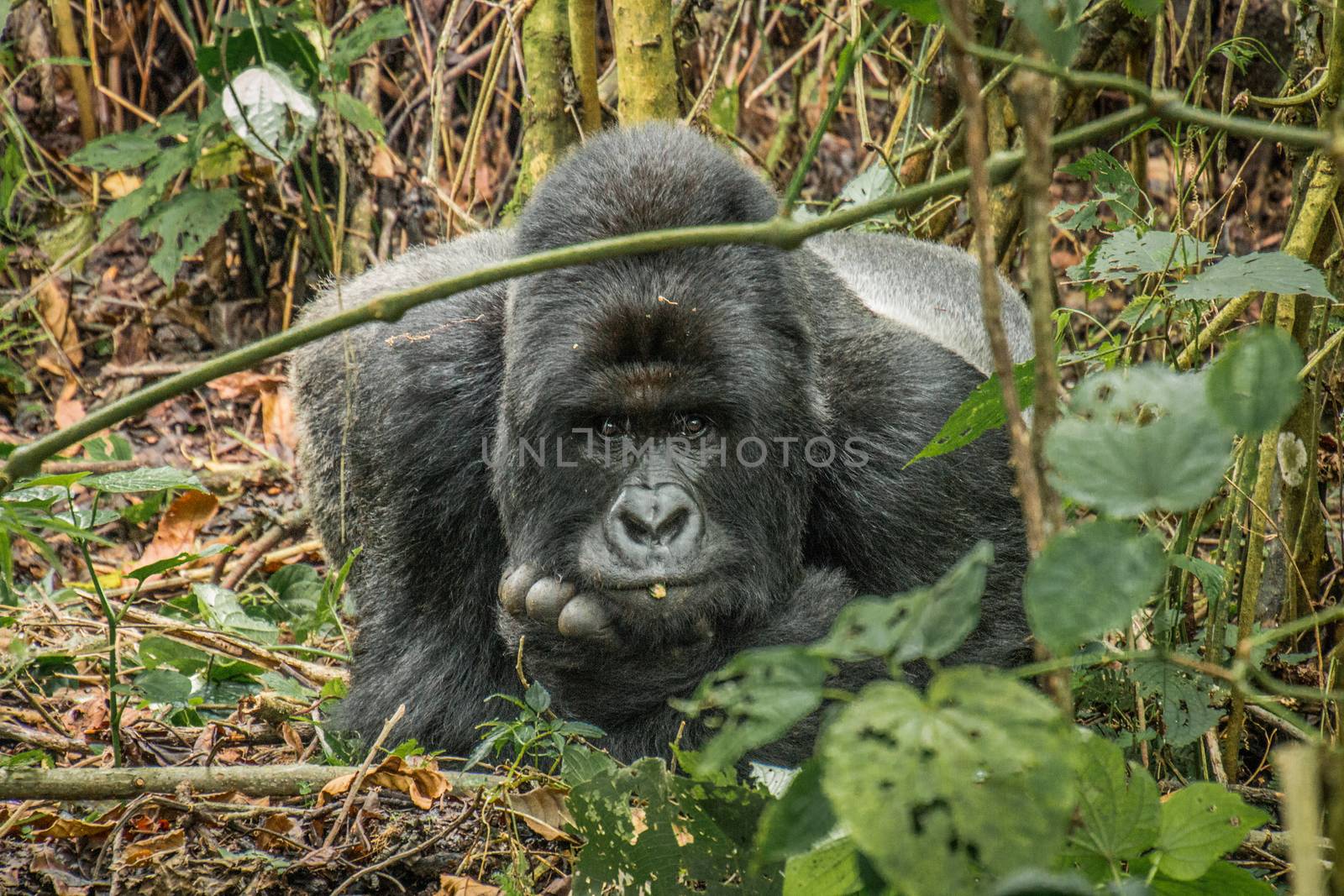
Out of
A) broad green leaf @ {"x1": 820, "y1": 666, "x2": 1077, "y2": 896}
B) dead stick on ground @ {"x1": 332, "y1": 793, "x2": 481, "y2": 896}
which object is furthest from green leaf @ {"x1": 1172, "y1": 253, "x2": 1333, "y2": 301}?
dead stick on ground @ {"x1": 332, "y1": 793, "x2": 481, "y2": 896}

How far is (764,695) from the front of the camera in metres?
1.10

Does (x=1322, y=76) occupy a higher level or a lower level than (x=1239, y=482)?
higher

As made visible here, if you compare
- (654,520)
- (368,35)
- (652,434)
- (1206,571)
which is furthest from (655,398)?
(368,35)

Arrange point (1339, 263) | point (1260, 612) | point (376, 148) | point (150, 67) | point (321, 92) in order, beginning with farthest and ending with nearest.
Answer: point (150, 67) < point (376, 148) < point (321, 92) < point (1260, 612) < point (1339, 263)

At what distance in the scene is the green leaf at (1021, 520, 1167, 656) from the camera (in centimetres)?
104

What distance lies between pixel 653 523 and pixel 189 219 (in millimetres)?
3149

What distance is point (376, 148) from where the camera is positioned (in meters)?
5.34

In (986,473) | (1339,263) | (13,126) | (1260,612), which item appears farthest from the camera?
(13,126)

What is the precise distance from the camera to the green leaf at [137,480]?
216 cm

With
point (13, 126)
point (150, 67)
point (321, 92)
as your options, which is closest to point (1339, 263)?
point (321, 92)

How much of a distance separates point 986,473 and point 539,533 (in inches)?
40.5

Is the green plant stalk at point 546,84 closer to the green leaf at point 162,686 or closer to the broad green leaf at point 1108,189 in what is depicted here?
the broad green leaf at point 1108,189

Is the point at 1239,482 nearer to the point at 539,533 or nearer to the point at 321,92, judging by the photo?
the point at 539,533

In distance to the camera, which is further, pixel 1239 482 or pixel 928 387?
pixel 928 387
